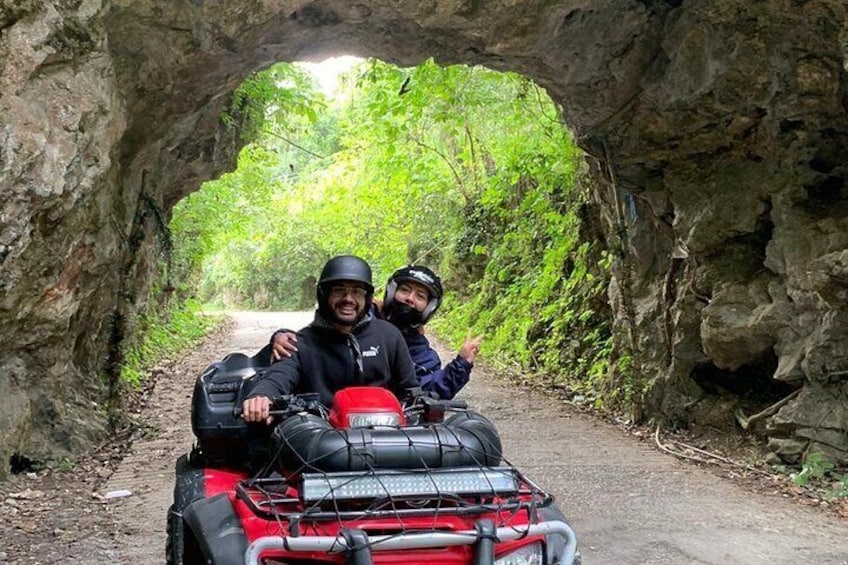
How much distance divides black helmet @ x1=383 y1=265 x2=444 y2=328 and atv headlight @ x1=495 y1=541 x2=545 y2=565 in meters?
2.50

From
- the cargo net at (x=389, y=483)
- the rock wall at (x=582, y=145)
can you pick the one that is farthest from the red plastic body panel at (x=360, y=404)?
the rock wall at (x=582, y=145)

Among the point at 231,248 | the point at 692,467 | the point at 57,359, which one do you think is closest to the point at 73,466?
the point at 57,359

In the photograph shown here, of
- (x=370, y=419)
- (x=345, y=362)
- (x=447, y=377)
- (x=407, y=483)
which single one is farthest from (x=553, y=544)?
(x=447, y=377)

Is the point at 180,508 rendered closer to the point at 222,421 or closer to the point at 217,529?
the point at 222,421

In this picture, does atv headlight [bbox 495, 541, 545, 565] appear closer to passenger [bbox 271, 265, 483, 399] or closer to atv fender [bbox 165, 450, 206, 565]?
atv fender [bbox 165, 450, 206, 565]

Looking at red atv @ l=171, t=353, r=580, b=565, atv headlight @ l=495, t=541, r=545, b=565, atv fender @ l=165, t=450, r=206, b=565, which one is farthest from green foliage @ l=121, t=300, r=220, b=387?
atv headlight @ l=495, t=541, r=545, b=565

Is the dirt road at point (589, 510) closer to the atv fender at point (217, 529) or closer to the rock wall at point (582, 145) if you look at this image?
the rock wall at point (582, 145)

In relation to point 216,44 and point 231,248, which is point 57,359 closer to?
point 216,44

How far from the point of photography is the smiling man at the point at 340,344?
4.19 metres

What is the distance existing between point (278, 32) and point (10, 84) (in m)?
2.74

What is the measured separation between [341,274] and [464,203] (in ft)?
52.5

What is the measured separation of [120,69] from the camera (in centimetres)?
684

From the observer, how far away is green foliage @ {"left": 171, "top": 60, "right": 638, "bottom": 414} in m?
11.8

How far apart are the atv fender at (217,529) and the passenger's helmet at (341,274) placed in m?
1.22
